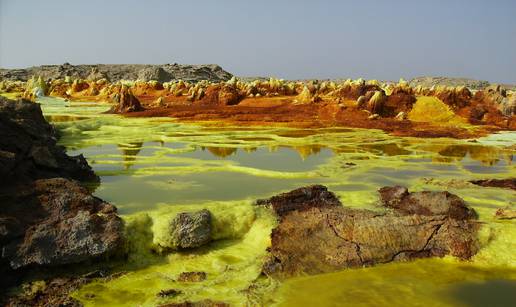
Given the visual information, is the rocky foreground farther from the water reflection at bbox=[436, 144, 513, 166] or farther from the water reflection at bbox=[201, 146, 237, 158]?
the water reflection at bbox=[436, 144, 513, 166]

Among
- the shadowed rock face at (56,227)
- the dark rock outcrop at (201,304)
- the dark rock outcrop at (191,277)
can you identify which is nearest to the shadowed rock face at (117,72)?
the shadowed rock face at (56,227)

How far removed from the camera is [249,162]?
1203cm

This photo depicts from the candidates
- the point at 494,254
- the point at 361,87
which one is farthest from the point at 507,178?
the point at 361,87

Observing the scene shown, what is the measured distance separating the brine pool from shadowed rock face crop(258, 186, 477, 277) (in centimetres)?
16

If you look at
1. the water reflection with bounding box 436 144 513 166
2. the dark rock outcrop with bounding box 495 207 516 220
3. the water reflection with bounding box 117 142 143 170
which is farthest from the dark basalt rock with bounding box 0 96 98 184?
the water reflection with bounding box 436 144 513 166

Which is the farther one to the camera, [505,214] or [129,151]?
[129,151]

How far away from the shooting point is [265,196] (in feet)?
27.3

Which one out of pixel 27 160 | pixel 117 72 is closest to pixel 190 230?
pixel 27 160

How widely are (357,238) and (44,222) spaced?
3949 millimetres

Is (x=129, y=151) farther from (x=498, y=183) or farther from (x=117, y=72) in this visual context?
(x=117, y=72)

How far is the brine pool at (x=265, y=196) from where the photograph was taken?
519cm

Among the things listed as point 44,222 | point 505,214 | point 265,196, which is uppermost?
point 44,222

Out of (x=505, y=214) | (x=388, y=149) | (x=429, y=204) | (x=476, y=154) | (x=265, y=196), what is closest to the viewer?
(x=505, y=214)

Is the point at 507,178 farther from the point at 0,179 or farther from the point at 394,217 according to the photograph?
the point at 0,179
